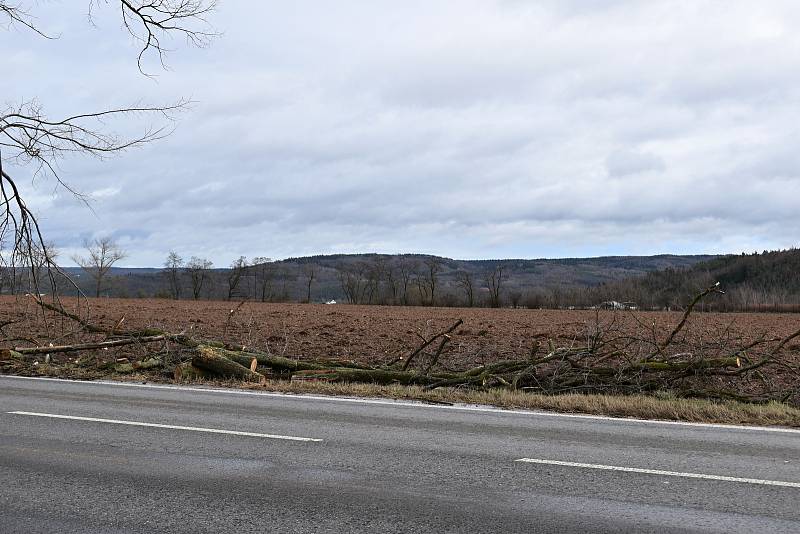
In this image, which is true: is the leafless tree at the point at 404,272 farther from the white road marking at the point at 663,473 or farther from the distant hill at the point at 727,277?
the white road marking at the point at 663,473

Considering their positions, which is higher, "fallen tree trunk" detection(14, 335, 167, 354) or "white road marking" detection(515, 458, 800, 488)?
"fallen tree trunk" detection(14, 335, 167, 354)

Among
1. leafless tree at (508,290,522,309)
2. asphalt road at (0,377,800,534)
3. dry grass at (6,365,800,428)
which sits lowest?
asphalt road at (0,377,800,534)

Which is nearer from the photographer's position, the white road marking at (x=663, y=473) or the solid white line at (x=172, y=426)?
the white road marking at (x=663, y=473)

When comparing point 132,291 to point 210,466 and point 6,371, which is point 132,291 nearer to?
point 6,371

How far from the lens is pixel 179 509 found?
→ 5.64 m

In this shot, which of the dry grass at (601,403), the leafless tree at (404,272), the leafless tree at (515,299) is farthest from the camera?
the leafless tree at (404,272)

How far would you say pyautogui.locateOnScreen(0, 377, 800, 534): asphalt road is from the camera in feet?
17.8

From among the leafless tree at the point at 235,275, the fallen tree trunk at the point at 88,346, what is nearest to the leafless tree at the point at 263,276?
the leafless tree at the point at 235,275

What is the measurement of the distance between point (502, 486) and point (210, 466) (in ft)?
9.08

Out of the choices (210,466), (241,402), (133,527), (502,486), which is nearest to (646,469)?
(502,486)

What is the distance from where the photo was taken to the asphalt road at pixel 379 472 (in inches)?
214

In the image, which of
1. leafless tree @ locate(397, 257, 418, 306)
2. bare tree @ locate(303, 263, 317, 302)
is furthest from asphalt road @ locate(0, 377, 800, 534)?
leafless tree @ locate(397, 257, 418, 306)

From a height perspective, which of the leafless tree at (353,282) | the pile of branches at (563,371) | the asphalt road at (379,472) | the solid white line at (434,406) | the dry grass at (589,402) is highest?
the leafless tree at (353,282)

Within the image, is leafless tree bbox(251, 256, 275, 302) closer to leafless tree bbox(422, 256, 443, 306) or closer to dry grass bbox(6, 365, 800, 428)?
leafless tree bbox(422, 256, 443, 306)
